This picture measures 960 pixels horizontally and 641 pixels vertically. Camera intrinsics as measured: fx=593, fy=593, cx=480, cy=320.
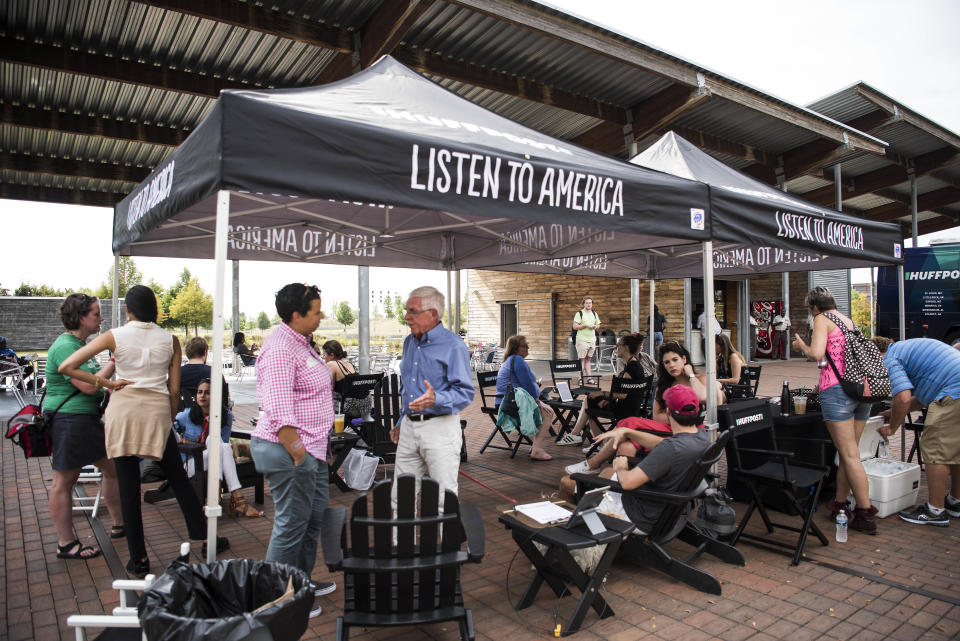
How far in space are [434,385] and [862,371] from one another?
10.3ft

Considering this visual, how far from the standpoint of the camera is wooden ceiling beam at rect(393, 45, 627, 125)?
365 inches

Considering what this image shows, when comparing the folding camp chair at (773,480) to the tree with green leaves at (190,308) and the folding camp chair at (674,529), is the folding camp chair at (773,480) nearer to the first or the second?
the folding camp chair at (674,529)

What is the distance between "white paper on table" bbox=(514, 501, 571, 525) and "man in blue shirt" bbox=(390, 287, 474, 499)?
0.45m

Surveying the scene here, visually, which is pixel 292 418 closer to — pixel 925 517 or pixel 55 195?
pixel 925 517

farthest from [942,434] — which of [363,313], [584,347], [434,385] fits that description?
[584,347]

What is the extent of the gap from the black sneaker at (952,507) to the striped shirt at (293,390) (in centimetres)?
469

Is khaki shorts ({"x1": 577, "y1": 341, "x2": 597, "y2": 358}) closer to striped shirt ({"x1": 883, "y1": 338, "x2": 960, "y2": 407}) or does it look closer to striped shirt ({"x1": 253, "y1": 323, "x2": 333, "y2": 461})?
striped shirt ({"x1": 883, "y1": 338, "x2": 960, "y2": 407})

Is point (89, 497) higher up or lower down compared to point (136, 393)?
lower down

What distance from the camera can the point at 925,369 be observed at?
171 inches

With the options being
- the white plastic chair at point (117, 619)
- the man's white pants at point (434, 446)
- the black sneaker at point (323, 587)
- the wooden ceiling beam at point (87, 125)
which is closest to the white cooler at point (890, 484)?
the man's white pants at point (434, 446)

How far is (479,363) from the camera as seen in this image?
619 inches

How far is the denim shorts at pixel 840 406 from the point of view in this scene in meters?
4.32

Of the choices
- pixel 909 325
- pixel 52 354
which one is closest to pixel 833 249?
pixel 52 354

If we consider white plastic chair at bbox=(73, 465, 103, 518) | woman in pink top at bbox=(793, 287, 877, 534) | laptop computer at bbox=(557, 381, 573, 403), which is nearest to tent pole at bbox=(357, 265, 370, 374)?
laptop computer at bbox=(557, 381, 573, 403)
